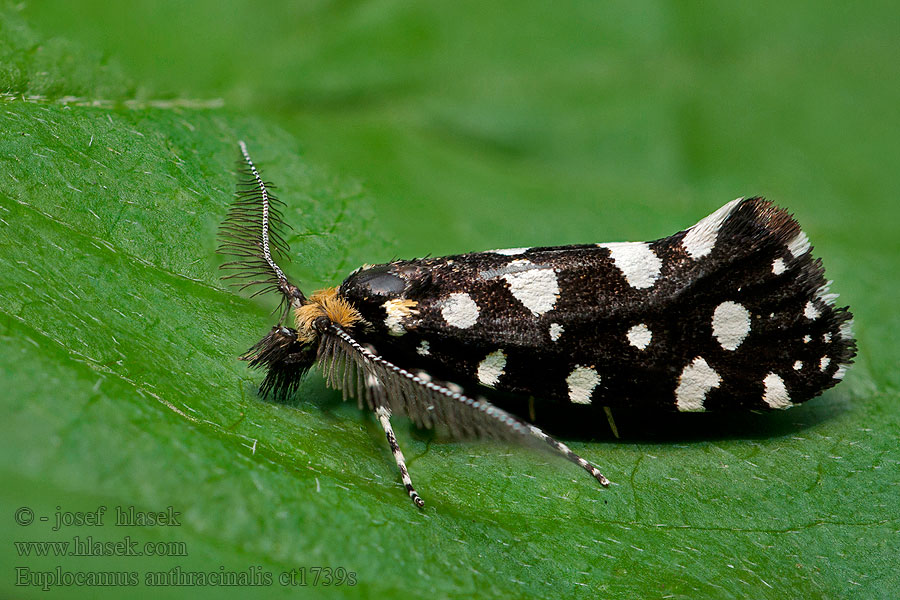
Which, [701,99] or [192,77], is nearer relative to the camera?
[192,77]

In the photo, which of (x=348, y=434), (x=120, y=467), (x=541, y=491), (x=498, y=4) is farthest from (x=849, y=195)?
(x=120, y=467)

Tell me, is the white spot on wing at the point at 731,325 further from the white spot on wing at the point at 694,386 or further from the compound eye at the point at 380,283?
the compound eye at the point at 380,283

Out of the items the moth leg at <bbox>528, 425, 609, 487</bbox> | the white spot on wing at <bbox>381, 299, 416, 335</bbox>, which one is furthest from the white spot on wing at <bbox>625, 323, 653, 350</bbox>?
the white spot on wing at <bbox>381, 299, 416, 335</bbox>

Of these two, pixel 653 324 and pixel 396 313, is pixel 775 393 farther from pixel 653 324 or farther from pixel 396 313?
pixel 396 313

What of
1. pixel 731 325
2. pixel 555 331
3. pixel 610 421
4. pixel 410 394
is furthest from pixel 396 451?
pixel 731 325

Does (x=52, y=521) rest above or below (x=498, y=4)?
below

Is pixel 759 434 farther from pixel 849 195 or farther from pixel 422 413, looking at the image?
pixel 849 195
